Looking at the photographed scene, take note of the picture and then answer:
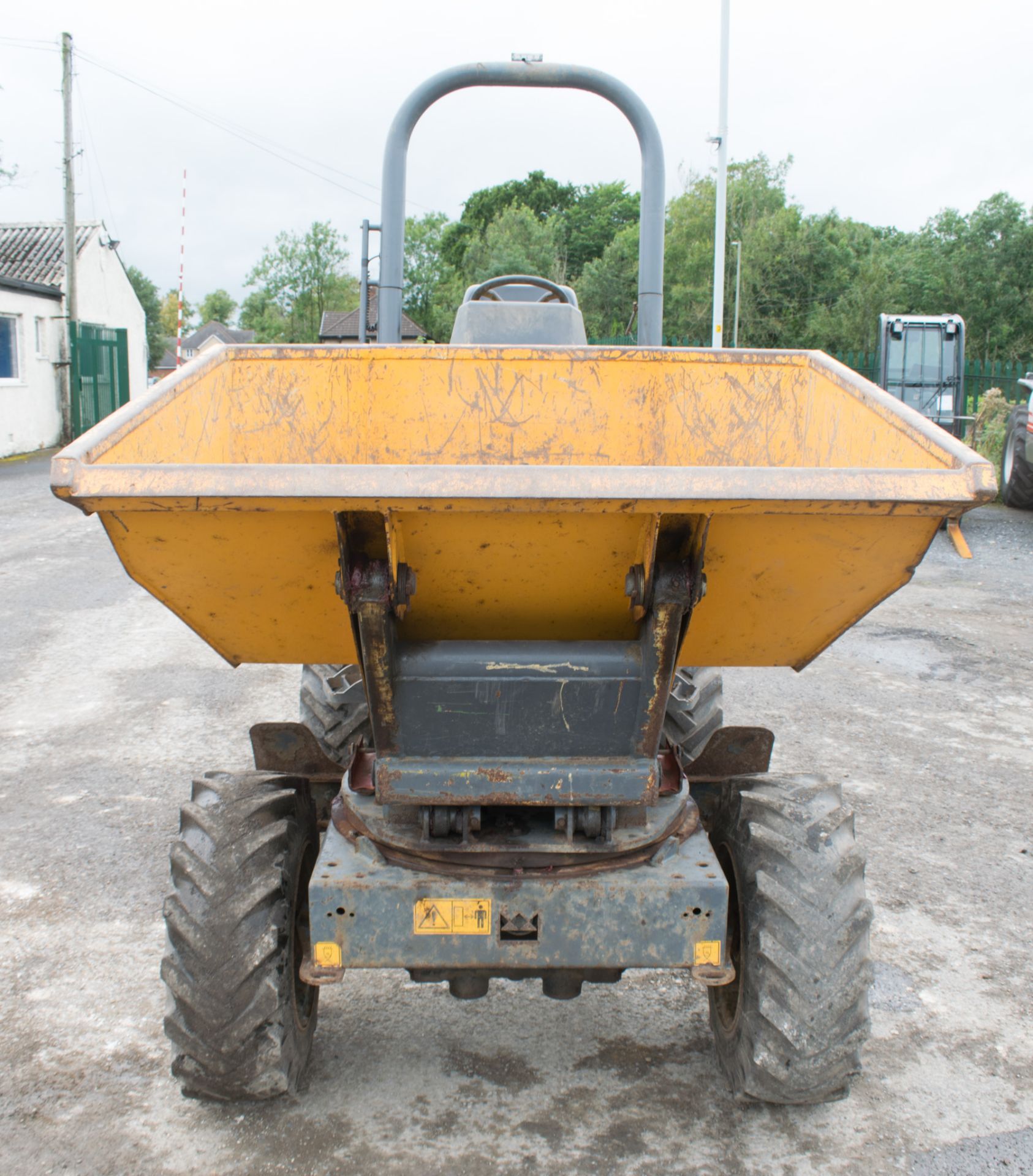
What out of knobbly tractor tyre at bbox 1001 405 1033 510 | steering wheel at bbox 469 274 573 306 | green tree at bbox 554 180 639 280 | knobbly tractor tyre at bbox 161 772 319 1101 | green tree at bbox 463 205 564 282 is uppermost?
green tree at bbox 554 180 639 280

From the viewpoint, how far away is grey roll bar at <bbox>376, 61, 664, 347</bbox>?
386cm

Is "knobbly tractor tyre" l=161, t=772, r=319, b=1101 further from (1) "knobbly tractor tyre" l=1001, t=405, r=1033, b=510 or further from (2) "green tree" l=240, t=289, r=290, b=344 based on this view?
(2) "green tree" l=240, t=289, r=290, b=344

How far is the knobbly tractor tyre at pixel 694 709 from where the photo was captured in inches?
160

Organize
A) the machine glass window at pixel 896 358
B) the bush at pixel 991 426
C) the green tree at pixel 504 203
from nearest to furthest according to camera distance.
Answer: the bush at pixel 991 426, the machine glass window at pixel 896 358, the green tree at pixel 504 203

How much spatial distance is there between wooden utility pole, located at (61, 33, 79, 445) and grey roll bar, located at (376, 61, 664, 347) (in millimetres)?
19327

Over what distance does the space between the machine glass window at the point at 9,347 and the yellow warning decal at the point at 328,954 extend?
19.9 m

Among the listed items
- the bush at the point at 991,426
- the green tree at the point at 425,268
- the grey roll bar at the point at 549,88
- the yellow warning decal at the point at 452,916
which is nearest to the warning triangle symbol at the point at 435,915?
the yellow warning decal at the point at 452,916

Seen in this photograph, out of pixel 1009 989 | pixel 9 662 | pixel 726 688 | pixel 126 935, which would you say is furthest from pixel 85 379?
pixel 1009 989

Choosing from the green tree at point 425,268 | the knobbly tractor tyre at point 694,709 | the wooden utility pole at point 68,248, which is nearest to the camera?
the knobbly tractor tyre at point 694,709

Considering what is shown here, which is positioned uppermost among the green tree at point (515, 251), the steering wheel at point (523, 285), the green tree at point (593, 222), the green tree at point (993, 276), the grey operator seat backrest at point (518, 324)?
the green tree at point (593, 222)

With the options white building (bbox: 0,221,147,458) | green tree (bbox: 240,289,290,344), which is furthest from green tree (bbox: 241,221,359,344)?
white building (bbox: 0,221,147,458)

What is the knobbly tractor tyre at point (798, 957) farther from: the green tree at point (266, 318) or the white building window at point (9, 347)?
the green tree at point (266, 318)

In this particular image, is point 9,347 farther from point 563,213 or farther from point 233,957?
point 563,213

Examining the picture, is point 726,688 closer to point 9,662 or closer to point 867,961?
point 867,961
